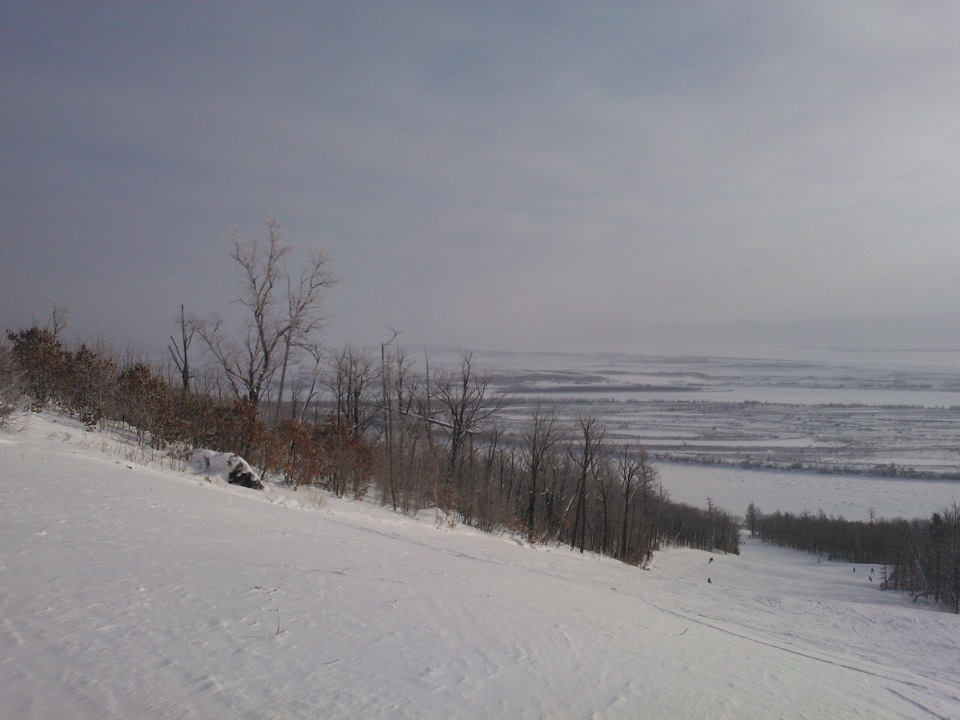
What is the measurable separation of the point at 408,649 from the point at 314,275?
29.0m

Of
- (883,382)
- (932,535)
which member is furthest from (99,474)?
(883,382)

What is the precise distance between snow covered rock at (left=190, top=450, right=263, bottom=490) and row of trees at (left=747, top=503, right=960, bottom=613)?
31951mm

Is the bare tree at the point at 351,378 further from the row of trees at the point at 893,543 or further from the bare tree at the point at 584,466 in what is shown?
the row of trees at the point at 893,543

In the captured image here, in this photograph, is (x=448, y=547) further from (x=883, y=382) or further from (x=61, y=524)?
(x=883, y=382)

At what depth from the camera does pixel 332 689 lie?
3.64 meters

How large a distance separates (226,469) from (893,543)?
6262 cm

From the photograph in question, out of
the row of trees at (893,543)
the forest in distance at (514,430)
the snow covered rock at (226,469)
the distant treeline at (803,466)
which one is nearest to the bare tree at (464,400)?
the forest in distance at (514,430)

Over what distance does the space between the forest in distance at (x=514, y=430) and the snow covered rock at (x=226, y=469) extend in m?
2.00

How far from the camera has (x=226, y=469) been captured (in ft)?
43.4

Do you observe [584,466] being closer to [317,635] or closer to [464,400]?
[464,400]

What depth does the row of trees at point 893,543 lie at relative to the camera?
34.0 m

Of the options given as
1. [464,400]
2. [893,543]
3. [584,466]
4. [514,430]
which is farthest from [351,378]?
[893,543]

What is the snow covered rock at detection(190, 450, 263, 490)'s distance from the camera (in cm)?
1316

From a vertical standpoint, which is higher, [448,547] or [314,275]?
[314,275]
